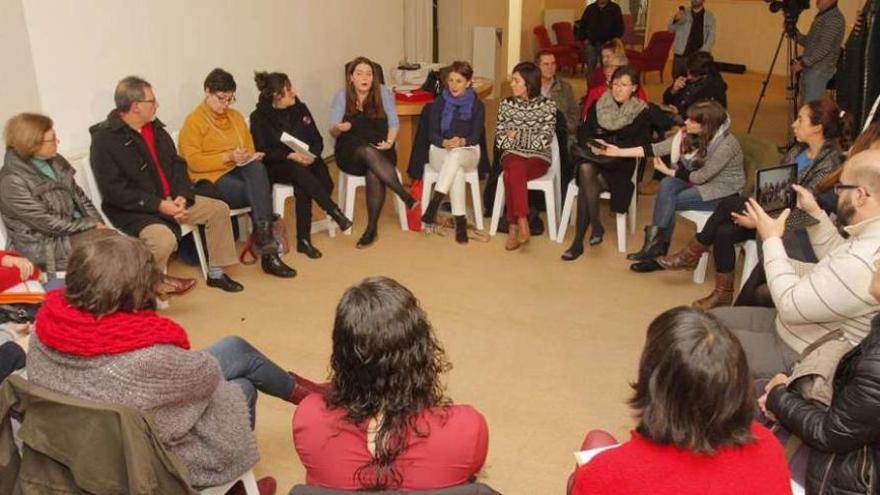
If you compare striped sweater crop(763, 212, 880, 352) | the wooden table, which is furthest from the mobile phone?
striped sweater crop(763, 212, 880, 352)

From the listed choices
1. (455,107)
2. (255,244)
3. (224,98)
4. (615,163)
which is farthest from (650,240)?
(224,98)

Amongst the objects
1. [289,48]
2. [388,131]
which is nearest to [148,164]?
[388,131]

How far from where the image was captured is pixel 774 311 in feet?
8.89

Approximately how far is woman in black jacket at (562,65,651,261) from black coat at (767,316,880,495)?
2663mm

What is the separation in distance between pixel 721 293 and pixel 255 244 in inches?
101

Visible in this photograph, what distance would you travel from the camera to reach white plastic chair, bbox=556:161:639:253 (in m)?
4.52

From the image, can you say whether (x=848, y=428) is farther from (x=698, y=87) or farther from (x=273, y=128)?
(x=698, y=87)

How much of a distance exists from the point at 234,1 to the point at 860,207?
4.12 metres

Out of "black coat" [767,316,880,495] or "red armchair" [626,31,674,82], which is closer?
"black coat" [767,316,880,495]

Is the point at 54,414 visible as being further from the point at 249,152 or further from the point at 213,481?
the point at 249,152

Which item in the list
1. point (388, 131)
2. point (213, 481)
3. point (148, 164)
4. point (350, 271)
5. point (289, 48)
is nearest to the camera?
point (213, 481)

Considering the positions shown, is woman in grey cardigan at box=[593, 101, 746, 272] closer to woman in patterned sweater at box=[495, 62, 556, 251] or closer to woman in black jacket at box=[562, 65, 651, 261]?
woman in black jacket at box=[562, 65, 651, 261]

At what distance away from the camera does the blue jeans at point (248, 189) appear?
4.23 meters

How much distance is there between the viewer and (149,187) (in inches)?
150
